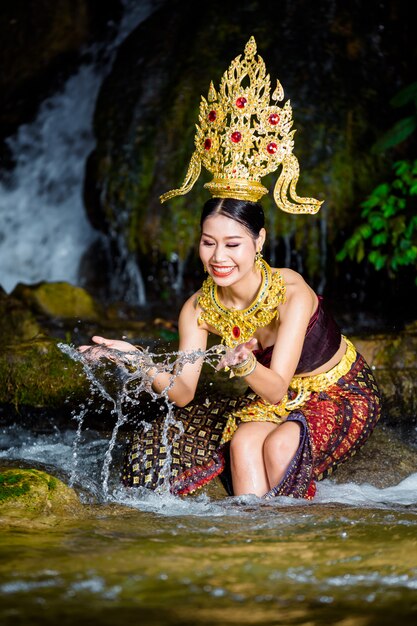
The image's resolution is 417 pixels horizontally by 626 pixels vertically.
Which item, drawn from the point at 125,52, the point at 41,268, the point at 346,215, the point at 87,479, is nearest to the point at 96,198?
the point at 41,268

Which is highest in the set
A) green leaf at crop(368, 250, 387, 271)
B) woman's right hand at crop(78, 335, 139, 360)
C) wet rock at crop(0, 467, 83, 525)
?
green leaf at crop(368, 250, 387, 271)

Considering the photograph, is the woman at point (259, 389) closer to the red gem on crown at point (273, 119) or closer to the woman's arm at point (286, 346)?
the woman's arm at point (286, 346)

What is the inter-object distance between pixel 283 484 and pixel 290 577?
4.05ft

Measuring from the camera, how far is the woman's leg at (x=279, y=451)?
3760 mm

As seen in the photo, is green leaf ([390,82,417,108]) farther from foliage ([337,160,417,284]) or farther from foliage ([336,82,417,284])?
foliage ([337,160,417,284])

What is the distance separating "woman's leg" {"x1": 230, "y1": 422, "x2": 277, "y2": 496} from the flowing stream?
0.33 ft

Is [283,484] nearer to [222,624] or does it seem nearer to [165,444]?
[165,444]

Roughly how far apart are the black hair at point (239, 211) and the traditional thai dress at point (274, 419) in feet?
0.86

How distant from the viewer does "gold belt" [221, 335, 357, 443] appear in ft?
13.2

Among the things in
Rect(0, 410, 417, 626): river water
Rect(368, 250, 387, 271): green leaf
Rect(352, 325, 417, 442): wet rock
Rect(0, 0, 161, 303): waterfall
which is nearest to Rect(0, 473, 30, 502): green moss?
Rect(0, 410, 417, 626): river water

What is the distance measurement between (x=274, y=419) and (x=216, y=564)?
57.5 inches

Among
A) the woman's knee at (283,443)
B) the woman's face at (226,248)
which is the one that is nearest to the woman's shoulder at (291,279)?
the woman's face at (226,248)

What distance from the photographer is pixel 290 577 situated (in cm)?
252

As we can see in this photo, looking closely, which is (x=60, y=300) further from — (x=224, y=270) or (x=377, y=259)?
(x=224, y=270)
